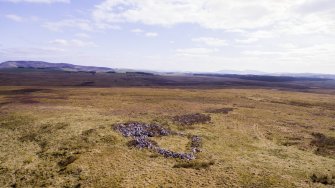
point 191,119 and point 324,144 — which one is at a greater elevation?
point 191,119

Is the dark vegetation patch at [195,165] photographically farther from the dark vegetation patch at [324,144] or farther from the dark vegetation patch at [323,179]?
the dark vegetation patch at [324,144]

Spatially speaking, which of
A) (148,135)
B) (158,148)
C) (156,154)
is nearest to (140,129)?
(148,135)

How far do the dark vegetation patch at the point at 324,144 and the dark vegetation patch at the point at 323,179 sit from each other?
26.9 ft

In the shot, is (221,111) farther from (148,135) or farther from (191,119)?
(148,135)

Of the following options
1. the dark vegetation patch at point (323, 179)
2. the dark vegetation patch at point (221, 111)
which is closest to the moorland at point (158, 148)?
the dark vegetation patch at point (323, 179)

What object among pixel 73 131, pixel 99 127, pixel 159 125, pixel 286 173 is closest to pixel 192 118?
pixel 159 125

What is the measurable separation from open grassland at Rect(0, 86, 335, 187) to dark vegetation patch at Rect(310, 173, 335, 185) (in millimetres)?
78

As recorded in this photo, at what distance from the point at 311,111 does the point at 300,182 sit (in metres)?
47.4

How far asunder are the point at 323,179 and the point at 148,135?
20.7 m

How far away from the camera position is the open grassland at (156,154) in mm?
26538

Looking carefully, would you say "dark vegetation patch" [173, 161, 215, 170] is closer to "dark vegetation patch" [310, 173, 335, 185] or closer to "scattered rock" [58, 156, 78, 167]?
"dark vegetation patch" [310, 173, 335, 185]

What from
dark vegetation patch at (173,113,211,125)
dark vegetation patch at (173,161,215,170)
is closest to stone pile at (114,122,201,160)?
dark vegetation patch at (173,161,215,170)

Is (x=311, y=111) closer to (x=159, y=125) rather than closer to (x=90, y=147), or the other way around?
(x=159, y=125)

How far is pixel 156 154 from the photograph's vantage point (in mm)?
32906
